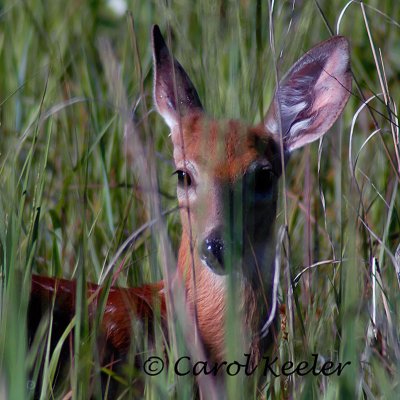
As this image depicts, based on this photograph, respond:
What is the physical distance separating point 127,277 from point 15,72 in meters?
1.83

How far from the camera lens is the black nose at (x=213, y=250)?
3.22m

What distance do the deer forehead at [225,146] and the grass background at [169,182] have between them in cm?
9

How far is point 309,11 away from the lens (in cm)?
364

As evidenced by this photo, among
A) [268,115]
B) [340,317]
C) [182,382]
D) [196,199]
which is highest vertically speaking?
[268,115]

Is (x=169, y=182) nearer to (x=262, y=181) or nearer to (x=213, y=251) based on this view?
(x=262, y=181)

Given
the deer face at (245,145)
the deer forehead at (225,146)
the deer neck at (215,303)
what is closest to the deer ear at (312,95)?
the deer face at (245,145)

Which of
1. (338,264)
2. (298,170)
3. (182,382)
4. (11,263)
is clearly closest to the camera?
(182,382)

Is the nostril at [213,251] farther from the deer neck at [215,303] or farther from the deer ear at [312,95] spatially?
the deer ear at [312,95]

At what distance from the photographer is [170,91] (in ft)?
12.8

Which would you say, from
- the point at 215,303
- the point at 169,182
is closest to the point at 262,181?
the point at 215,303

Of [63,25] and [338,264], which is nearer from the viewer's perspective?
[338,264]

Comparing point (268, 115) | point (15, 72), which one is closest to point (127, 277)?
point (268, 115)

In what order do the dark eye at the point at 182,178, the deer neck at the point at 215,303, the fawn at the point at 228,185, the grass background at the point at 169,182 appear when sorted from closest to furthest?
the grass background at the point at 169,182 < the fawn at the point at 228,185 < the deer neck at the point at 215,303 < the dark eye at the point at 182,178

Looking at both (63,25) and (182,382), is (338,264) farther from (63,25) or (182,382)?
(63,25)
